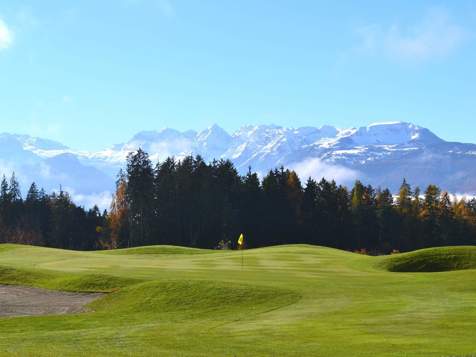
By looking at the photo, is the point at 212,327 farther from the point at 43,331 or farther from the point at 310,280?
the point at 310,280

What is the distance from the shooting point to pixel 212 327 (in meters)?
25.8

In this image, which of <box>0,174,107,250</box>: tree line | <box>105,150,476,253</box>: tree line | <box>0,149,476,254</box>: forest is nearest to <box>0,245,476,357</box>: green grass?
<box>105,150,476,253</box>: tree line

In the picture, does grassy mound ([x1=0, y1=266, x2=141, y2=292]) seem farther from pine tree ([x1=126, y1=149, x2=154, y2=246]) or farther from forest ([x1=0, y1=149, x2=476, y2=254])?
pine tree ([x1=126, y1=149, x2=154, y2=246])

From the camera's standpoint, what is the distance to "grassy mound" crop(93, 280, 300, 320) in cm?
3068

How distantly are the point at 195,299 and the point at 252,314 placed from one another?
15.2 ft

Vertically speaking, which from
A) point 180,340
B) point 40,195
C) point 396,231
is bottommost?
point 180,340

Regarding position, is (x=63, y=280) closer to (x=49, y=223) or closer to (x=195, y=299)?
(x=195, y=299)

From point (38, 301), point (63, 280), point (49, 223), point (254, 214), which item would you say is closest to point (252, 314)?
point (38, 301)

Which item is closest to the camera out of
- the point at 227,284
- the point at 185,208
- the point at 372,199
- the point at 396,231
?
the point at 227,284

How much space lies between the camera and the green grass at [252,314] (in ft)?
67.9

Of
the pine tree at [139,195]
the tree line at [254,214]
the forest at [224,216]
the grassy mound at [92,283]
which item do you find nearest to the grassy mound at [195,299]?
the grassy mound at [92,283]

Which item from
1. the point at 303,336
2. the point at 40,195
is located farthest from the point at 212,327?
Answer: the point at 40,195

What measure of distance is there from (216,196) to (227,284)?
279 feet

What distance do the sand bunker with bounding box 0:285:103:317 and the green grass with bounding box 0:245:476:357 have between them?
114 cm
